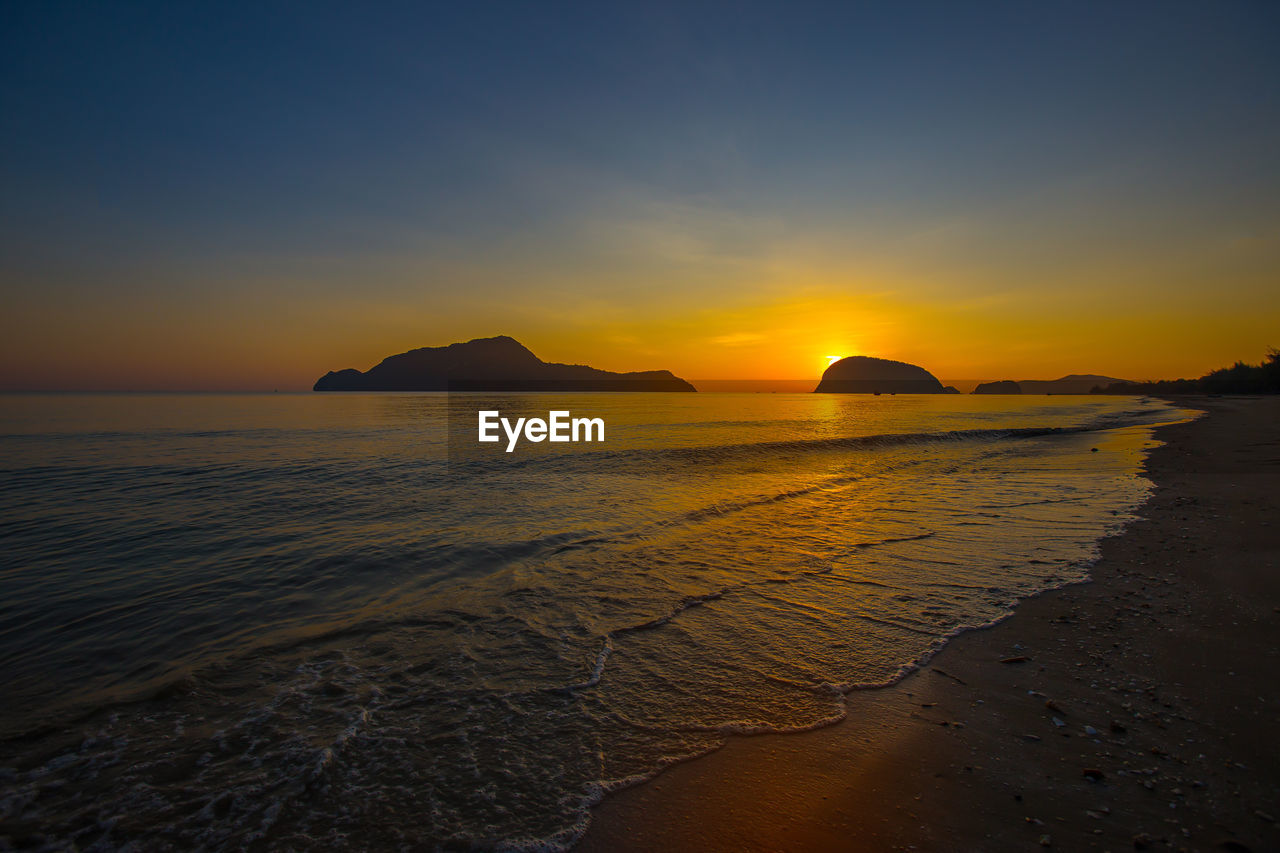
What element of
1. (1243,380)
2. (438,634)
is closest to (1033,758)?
(438,634)

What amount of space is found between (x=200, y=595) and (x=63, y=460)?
26727 millimetres

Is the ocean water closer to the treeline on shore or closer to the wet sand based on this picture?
the wet sand

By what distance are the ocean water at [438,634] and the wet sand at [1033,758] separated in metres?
0.42

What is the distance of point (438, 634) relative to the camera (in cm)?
775

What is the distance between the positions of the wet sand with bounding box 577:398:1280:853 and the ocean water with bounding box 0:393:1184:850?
1.39 ft

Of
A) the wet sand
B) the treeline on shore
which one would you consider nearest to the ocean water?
the wet sand

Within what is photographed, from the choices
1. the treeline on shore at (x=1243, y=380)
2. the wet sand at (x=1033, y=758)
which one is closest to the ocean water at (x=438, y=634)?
the wet sand at (x=1033, y=758)

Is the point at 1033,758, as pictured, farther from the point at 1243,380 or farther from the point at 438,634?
the point at 1243,380

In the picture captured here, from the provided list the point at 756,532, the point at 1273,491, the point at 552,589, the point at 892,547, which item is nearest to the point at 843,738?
the point at 552,589

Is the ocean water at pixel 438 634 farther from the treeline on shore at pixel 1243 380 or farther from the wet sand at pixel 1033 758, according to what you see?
the treeline on shore at pixel 1243 380

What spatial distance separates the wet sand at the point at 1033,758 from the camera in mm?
3861

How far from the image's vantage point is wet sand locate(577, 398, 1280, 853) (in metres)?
3.86

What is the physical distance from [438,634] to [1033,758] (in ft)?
24.0

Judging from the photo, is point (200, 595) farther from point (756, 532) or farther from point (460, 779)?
point (756, 532)
